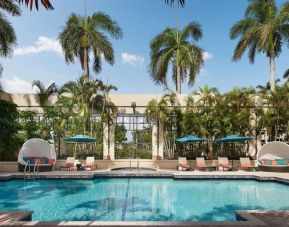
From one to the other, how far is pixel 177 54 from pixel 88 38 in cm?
672

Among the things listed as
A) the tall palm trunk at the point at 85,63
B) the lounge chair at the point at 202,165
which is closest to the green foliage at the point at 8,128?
the tall palm trunk at the point at 85,63

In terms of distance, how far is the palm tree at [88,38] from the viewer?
21.3 metres

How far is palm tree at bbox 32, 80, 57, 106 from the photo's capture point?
63.3ft

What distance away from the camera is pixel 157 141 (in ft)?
61.6

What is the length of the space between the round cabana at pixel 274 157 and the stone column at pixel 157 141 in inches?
223

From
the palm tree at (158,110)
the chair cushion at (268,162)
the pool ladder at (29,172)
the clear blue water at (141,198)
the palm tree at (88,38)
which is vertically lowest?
the clear blue water at (141,198)

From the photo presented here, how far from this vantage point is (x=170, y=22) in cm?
2472

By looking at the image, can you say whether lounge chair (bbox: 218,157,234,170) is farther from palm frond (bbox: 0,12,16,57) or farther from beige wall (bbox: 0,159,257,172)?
palm frond (bbox: 0,12,16,57)

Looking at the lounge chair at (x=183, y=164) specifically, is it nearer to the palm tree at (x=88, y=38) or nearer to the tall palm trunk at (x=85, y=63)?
the palm tree at (x=88, y=38)

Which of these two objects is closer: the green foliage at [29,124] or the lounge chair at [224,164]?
the lounge chair at [224,164]

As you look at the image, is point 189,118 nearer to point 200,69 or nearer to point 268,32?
point 200,69

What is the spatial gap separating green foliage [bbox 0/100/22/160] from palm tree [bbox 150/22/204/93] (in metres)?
11.7

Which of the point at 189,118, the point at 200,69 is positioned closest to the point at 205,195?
the point at 189,118

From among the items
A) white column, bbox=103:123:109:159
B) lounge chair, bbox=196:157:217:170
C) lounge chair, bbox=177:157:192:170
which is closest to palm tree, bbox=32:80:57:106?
white column, bbox=103:123:109:159
